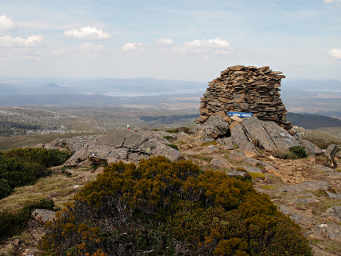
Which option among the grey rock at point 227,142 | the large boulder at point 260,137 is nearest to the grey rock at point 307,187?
the large boulder at point 260,137

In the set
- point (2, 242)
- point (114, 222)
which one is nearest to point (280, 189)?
point (114, 222)

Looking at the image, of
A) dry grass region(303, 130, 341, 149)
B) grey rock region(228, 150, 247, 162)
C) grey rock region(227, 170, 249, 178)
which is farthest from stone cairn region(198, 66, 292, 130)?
grey rock region(227, 170, 249, 178)

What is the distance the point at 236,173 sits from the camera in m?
13.6

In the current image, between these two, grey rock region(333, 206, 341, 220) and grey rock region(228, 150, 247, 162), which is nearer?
grey rock region(333, 206, 341, 220)

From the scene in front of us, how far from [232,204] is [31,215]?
6.82 metres

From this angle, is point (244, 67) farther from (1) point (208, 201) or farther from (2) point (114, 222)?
(2) point (114, 222)

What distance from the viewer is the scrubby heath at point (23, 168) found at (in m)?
12.8

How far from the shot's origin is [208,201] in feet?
25.4

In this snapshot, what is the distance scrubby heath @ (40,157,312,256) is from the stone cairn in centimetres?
2008

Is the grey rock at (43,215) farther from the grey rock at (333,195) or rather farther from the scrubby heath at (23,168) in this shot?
the grey rock at (333,195)

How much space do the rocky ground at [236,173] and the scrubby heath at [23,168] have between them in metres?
0.68

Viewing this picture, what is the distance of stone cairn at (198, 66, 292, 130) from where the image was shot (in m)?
27.3

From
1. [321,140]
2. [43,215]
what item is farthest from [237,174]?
[321,140]

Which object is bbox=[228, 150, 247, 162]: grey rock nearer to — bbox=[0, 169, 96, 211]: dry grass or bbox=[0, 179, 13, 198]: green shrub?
bbox=[0, 169, 96, 211]: dry grass
